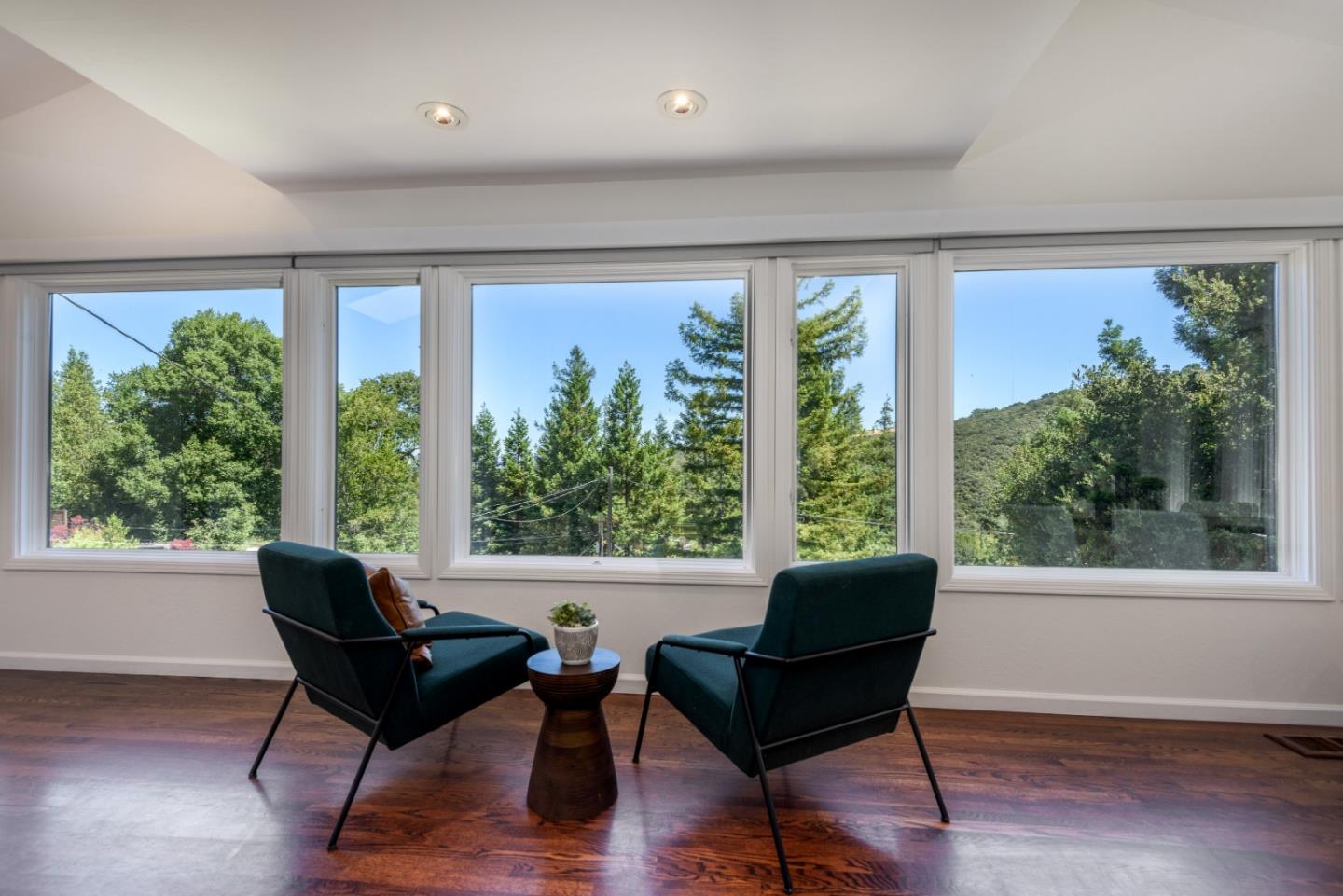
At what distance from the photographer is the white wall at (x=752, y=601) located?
2564 mm

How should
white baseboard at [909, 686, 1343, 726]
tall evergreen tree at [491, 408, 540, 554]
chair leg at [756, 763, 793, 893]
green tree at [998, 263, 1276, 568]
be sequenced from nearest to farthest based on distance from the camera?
chair leg at [756, 763, 793, 893] → white baseboard at [909, 686, 1343, 726] → green tree at [998, 263, 1276, 568] → tall evergreen tree at [491, 408, 540, 554]

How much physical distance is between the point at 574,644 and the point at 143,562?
266 centimetres

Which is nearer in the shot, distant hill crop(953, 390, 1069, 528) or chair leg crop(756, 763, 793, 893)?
chair leg crop(756, 763, 793, 893)

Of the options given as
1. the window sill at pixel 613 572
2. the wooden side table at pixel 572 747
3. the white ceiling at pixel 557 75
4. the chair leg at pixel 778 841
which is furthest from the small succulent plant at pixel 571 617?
the white ceiling at pixel 557 75

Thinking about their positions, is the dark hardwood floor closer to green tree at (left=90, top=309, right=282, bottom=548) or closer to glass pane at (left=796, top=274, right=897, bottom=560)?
glass pane at (left=796, top=274, right=897, bottom=560)

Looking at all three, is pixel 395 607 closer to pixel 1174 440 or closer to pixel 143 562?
pixel 143 562

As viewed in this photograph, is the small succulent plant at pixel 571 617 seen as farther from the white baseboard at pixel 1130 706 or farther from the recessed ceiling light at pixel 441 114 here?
the recessed ceiling light at pixel 441 114

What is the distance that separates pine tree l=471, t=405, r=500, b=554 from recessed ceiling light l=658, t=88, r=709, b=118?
166cm

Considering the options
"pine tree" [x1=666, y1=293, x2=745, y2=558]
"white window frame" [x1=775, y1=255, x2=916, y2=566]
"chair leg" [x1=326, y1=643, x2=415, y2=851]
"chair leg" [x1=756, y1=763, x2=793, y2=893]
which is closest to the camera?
"chair leg" [x1=756, y1=763, x2=793, y2=893]

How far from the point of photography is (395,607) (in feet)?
6.64

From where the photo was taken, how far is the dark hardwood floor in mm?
1597

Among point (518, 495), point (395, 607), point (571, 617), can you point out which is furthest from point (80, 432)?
point (571, 617)

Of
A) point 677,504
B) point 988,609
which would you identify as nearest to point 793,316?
point 677,504

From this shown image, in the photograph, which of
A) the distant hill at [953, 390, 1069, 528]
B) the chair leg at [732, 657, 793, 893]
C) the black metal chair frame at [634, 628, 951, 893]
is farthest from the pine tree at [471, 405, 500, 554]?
the distant hill at [953, 390, 1069, 528]
